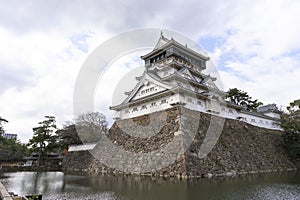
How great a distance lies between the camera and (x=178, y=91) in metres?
15.2

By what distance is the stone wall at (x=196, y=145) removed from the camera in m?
12.2

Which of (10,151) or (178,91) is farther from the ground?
(178,91)

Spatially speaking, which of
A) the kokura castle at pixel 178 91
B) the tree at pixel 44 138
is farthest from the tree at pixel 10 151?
the kokura castle at pixel 178 91

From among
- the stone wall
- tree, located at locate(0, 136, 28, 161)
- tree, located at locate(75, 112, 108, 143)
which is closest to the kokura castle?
the stone wall

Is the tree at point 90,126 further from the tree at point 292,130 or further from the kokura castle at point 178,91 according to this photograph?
the tree at point 292,130

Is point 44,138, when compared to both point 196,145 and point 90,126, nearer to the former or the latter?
point 90,126

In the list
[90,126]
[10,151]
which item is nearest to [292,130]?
[90,126]

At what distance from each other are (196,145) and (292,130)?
1152cm

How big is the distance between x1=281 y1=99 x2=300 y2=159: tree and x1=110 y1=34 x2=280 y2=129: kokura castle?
213 cm

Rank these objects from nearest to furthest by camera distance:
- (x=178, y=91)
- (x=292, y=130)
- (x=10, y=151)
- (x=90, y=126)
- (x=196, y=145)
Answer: (x=196, y=145) < (x=178, y=91) < (x=292, y=130) < (x=90, y=126) < (x=10, y=151)

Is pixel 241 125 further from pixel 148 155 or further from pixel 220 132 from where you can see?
pixel 148 155

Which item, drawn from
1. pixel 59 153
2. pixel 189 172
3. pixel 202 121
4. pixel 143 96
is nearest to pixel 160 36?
pixel 143 96

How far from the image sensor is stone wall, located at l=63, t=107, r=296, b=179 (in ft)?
40.2

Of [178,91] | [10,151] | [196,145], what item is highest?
[178,91]
